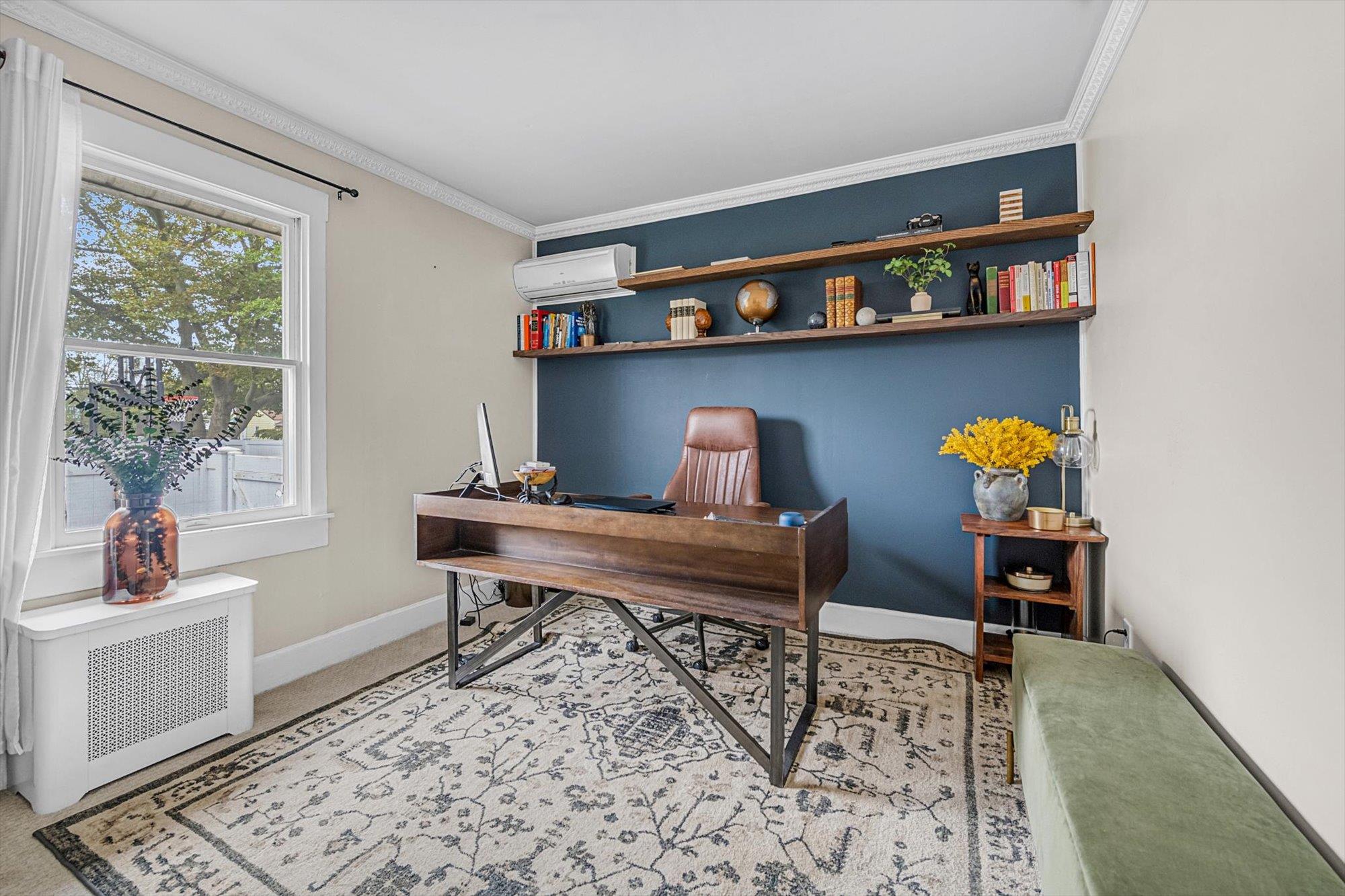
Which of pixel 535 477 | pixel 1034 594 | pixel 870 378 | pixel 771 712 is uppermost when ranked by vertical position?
pixel 870 378

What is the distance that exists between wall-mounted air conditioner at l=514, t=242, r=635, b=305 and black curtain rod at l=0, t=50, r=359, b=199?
1.17 m

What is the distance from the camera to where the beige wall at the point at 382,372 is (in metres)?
2.73

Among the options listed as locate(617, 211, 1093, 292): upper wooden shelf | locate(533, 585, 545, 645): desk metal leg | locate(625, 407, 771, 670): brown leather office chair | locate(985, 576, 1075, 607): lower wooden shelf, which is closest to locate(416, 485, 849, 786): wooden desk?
locate(533, 585, 545, 645): desk metal leg

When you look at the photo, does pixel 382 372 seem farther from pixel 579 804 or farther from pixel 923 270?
pixel 923 270

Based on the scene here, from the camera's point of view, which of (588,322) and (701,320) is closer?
(701,320)

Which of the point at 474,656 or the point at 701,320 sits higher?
the point at 701,320

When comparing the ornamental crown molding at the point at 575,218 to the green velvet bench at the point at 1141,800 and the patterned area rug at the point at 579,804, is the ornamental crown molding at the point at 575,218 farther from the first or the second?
the patterned area rug at the point at 579,804

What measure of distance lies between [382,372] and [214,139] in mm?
1183

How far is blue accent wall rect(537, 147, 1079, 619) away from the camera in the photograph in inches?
115

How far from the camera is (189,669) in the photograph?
6.93ft

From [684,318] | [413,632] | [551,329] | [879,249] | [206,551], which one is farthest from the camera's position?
[551,329]

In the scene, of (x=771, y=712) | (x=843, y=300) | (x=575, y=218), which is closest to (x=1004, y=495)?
(x=843, y=300)

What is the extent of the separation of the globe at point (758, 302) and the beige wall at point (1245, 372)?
1.65 m

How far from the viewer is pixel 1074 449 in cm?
266
